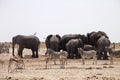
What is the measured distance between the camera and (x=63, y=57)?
92.3ft

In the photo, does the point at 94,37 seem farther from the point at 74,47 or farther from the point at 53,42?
the point at 53,42

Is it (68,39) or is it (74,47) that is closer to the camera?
(74,47)

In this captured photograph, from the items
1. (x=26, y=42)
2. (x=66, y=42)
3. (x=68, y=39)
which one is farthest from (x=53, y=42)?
(x=26, y=42)

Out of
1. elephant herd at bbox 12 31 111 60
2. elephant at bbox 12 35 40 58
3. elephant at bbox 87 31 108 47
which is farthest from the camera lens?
elephant at bbox 87 31 108 47

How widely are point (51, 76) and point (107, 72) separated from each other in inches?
146

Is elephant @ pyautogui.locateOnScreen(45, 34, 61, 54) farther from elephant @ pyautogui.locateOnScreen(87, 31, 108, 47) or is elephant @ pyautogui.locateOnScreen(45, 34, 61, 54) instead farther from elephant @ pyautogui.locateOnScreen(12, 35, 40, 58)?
elephant @ pyautogui.locateOnScreen(87, 31, 108, 47)

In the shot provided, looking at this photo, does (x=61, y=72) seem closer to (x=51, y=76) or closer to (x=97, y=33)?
(x=51, y=76)

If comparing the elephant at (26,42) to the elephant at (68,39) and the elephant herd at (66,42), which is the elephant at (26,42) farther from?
the elephant at (68,39)

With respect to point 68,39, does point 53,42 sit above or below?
below

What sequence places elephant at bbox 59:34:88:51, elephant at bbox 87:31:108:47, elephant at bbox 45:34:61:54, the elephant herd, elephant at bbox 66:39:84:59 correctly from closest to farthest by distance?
elephant at bbox 66:39:84:59 → the elephant herd → elephant at bbox 45:34:61:54 → elephant at bbox 87:31:108:47 → elephant at bbox 59:34:88:51

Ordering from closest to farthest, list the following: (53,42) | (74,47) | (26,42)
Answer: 1. (74,47)
2. (53,42)
3. (26,42)

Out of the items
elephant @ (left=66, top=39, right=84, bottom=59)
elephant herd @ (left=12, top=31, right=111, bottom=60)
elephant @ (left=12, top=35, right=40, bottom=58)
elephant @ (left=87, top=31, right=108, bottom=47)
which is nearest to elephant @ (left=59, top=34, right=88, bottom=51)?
elephant herd @ (left=12, top=31, right=111, bottom=60)

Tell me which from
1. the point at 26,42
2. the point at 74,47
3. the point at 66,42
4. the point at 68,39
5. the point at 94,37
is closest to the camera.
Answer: the point at 74,47

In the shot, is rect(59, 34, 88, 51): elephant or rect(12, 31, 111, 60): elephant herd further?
rect(59, 34, 88, 51): elephant
